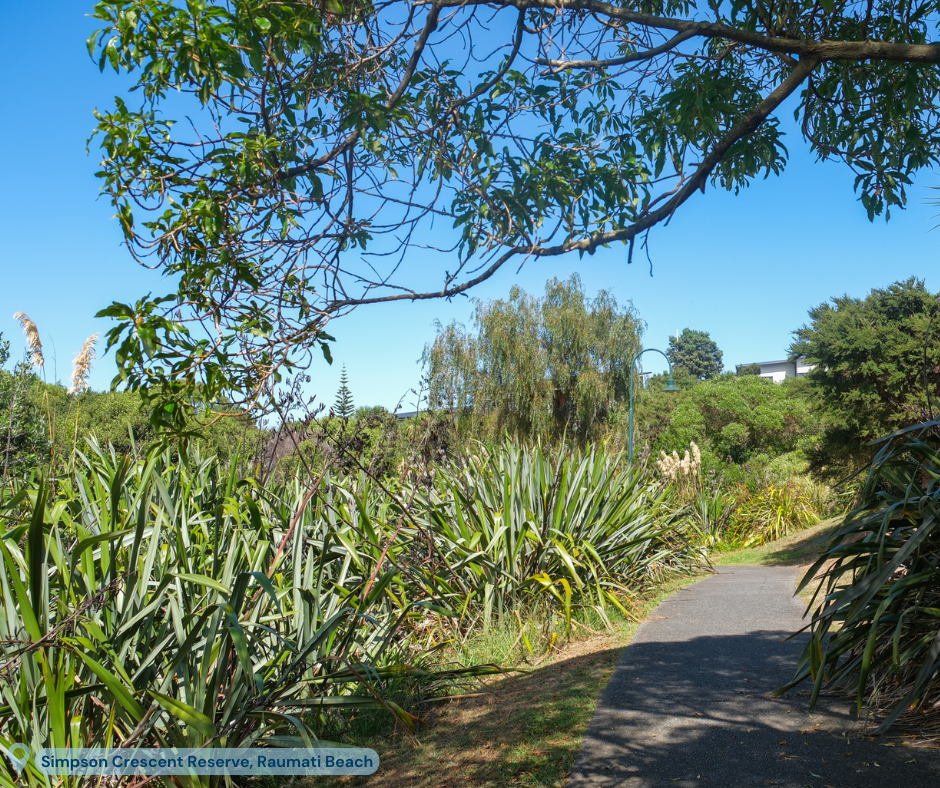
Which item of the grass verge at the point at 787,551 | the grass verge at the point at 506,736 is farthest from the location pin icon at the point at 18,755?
the grass verge at the point at 787,551

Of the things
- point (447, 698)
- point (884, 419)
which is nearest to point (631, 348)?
point (884, 419)

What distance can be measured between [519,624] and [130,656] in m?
3.62

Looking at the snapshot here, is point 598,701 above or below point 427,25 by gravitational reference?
below

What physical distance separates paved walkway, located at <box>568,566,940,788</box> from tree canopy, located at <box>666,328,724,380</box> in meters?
90.1

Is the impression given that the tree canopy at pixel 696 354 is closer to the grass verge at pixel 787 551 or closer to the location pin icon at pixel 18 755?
the grass verge at pixel 787 551

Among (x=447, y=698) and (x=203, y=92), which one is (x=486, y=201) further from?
(x=447, y=698)

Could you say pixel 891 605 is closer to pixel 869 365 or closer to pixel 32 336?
pixel 32 336

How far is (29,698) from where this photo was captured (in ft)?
11.0

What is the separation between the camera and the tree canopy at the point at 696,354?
307ft

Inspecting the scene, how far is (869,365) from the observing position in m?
11.3

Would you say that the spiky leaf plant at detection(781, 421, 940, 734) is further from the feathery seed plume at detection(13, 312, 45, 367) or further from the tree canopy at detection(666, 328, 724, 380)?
the tree canopy at detection(666, 328, 724, 380)

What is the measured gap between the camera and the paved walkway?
3.39 meters

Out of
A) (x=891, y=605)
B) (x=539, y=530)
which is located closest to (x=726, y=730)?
(x=891, y=605)

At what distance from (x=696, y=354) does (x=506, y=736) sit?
94871 mm
